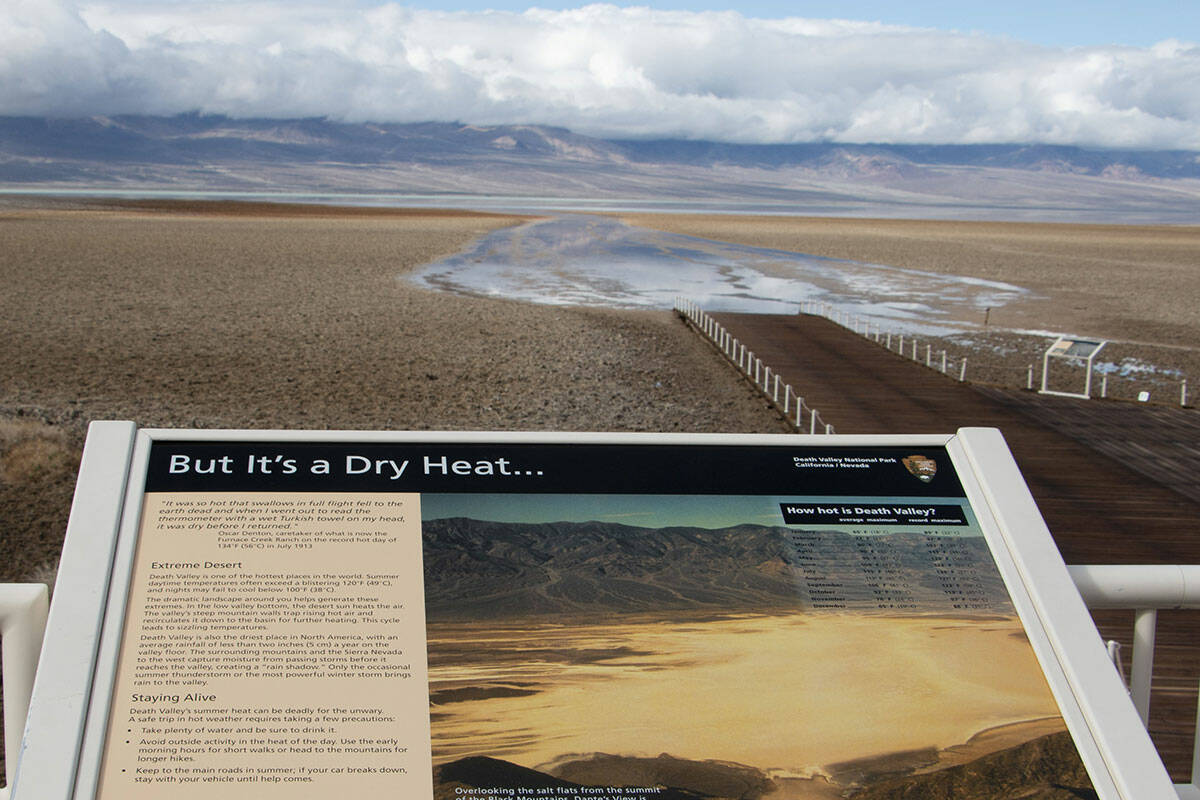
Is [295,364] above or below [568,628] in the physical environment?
above

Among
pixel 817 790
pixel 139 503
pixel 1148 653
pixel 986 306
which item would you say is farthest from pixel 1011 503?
pixel 986 306

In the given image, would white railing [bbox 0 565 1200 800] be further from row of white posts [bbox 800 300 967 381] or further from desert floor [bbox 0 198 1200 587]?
row of white posts [bbox 800 300 967 381]

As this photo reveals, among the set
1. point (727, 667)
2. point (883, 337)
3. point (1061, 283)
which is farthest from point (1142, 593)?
point (1061, 283)

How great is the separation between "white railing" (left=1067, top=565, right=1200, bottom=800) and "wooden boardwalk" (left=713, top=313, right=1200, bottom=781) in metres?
2.98

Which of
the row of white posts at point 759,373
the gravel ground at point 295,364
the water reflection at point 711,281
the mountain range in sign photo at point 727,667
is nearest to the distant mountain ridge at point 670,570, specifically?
the mountain range in sign photo at point 727,667

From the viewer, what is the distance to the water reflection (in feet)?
116

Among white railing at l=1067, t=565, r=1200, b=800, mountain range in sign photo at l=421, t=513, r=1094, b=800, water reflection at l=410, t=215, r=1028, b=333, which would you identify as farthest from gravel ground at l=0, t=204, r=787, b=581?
white railing at l=1067, t=565, r=1200, b=800

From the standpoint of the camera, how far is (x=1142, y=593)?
2984 millimetres

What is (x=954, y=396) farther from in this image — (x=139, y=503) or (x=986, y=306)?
(x=986, y=306)

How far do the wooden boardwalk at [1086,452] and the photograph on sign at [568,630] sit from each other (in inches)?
134

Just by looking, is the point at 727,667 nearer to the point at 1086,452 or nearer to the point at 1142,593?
the point at 1142,593

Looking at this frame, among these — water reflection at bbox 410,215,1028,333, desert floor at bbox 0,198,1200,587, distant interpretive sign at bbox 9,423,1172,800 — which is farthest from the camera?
water reflection at bbox 410,215,1028,333

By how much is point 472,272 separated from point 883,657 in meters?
41.3

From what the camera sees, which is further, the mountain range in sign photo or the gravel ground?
the gravel ground
